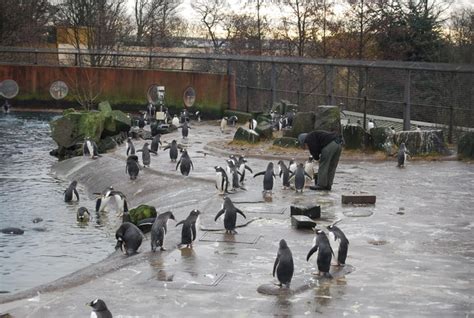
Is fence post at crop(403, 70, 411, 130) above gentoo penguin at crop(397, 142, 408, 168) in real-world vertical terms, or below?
above

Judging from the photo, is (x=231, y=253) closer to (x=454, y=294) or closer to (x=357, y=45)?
(x=454, y=294)

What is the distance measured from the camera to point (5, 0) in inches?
2258

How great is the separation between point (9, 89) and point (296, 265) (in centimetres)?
3673

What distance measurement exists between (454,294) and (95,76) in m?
36.7

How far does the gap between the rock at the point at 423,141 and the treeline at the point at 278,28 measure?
33.5ft

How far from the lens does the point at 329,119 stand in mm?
23188

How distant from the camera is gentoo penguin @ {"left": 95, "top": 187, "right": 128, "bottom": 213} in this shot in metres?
18.0

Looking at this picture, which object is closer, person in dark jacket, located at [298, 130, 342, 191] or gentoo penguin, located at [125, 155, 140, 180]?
person in dark jacket, located at [298, 130, 342, 191]

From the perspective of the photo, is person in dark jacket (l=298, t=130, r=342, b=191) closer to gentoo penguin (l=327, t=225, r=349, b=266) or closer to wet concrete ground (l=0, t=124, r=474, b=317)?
wet concrete ground (l=0, t=124, r=474, b=317)

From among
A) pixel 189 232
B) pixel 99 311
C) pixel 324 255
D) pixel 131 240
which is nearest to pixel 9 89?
pixel 131 240

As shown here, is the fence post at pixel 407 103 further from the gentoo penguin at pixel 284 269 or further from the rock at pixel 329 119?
the gentoo penguin at pixel 284 269

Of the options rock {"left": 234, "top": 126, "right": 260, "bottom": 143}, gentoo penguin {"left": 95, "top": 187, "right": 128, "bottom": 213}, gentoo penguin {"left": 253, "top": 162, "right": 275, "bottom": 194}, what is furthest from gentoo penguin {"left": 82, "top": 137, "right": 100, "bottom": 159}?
gentoo penguin {"left": 253, "top": 162, "right": 275, "bottom": 194}

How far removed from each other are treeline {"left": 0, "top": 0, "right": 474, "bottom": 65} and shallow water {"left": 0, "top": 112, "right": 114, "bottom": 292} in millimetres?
19247

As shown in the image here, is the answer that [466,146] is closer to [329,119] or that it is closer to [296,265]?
[329,119]
